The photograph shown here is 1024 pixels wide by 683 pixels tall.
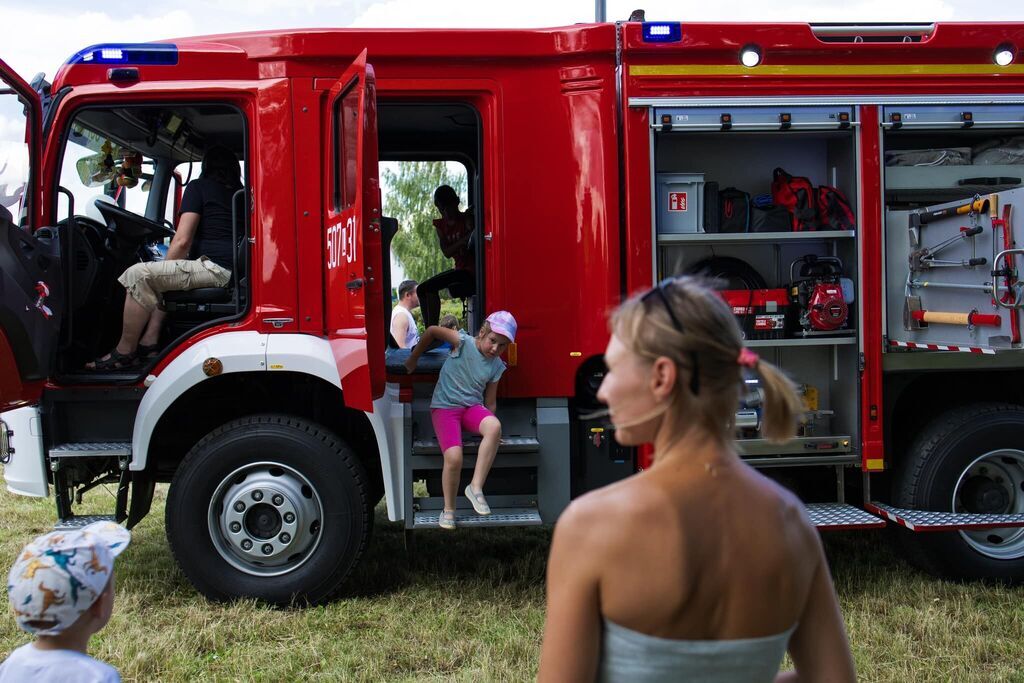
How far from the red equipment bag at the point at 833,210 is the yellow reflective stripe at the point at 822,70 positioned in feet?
2.02

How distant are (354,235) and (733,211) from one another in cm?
205

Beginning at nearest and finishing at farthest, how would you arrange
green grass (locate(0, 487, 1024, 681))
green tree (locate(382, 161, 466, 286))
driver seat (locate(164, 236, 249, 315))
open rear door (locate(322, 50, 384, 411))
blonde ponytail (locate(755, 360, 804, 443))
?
blonde ponytail (locate(755, 360, 804, 443)), green grass (locate(0, 487, 1024, 681)), open rear door (locate(322, 50, 384, 411)), driver seat (locate(164, 236, 249, 315)), green tree (locate(382, 161, 466, 286))

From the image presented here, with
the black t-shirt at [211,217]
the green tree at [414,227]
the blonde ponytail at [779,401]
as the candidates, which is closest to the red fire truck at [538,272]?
the black t-shirt at [211,217]

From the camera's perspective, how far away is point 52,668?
1688 millimetres

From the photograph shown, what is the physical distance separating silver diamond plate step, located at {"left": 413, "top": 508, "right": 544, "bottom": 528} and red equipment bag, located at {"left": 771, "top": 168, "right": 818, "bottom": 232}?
2.05 meters

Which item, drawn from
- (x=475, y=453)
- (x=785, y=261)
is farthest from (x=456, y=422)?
(x=785, y=261)

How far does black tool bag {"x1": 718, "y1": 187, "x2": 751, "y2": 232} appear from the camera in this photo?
16.5 ft

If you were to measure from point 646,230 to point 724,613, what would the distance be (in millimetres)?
3528

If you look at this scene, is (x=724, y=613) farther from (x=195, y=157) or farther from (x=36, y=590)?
(x=195, y=157)

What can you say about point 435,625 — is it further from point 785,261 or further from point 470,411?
point 785,261

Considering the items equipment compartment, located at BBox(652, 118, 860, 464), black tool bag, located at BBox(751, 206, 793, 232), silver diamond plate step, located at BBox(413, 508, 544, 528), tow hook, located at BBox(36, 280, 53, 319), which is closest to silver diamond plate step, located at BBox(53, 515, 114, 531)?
tow hook, located at BBox(36, 280, 53, 319)

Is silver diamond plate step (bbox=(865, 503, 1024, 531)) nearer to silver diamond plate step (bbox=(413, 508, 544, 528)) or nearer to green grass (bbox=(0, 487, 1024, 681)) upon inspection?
green grass (bbox=(0, 487, 1024, 681))

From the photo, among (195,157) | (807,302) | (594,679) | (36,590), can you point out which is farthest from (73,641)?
(195,157)

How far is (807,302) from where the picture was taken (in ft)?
16.2
